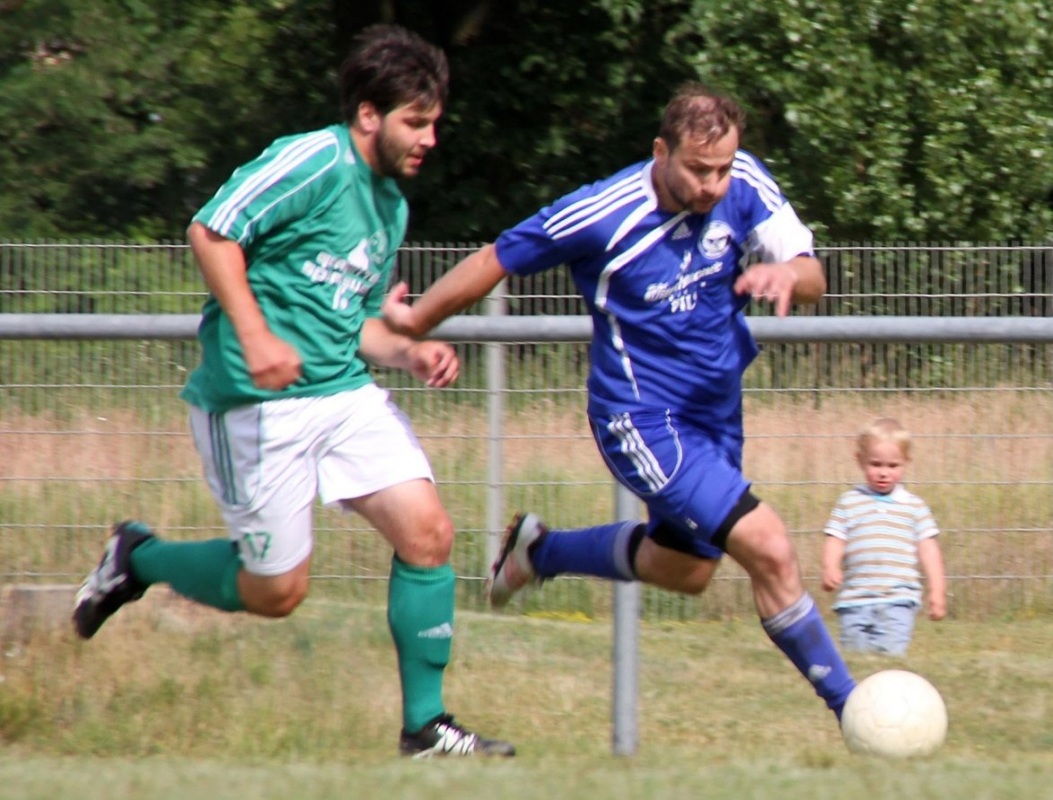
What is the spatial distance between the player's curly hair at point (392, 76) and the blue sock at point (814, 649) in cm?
184

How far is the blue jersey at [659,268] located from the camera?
5137 mm

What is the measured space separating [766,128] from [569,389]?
1012 centimetres

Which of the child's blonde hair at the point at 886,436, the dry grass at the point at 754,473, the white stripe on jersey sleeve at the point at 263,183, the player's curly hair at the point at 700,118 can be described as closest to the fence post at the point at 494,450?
the dry grass at the point at 754,473

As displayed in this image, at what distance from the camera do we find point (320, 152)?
485cm

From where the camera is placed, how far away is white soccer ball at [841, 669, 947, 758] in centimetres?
484

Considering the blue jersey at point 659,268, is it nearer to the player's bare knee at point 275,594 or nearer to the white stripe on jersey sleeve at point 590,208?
the white stripe on jersey sleeve at point 590,208

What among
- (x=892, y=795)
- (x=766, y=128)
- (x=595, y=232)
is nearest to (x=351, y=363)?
(x=595, y=232)

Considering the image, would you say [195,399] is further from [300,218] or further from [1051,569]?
[1051,569]

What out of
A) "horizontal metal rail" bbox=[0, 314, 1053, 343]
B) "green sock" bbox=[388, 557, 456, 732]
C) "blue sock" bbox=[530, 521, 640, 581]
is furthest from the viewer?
"blue sock" bbox=[530, 521, 640, 581]

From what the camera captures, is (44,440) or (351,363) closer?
(351,363)

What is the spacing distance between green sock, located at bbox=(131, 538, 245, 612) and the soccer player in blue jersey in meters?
0.89

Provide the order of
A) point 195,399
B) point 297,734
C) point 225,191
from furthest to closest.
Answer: point 297,734, point 195,399, point 225,191

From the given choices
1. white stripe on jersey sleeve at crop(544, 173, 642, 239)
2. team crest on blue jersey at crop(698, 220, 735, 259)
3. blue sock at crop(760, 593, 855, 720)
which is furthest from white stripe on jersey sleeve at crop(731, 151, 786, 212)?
blue sock at crop(760, 593, 855, 720)

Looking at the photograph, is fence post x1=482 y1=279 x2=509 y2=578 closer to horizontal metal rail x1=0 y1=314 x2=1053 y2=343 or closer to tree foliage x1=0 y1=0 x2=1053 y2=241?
horizontal metal rail x1=0 y1=314 x2=1053 y2=343
